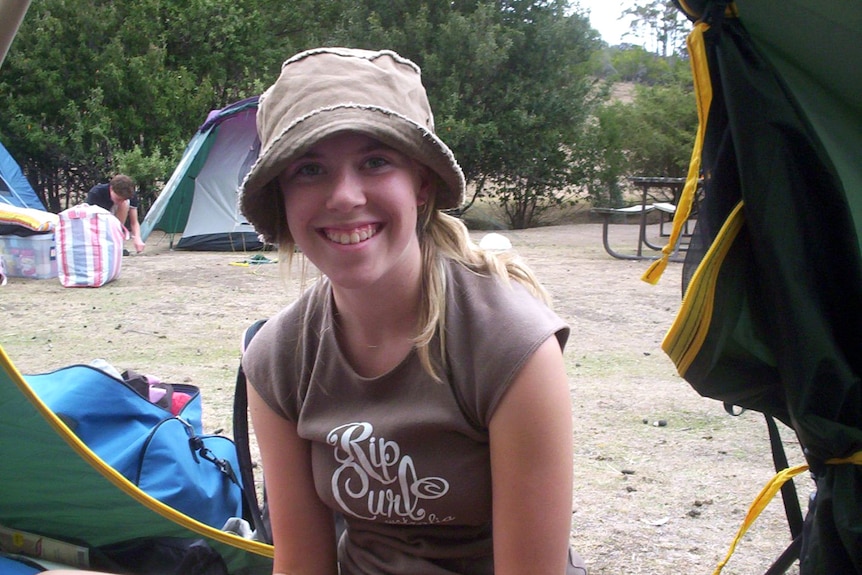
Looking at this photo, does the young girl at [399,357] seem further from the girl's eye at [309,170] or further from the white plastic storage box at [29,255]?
the white plastic storage box at [29,255]

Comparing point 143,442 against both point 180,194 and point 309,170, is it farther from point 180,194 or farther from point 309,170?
point 180,194

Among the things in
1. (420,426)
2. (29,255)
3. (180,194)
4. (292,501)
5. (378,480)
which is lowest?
(29,255)

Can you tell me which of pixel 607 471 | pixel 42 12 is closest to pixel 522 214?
pixel 42 12

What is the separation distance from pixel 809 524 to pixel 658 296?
5.24m

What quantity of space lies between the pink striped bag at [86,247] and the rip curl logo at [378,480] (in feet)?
20.9

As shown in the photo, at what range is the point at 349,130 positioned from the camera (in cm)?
131

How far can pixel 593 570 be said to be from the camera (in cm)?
233

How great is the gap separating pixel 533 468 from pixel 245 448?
0.98 metres

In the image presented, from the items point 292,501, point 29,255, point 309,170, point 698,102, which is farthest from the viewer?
point 29,255

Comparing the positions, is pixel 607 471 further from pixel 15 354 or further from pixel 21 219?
pixel 21 219

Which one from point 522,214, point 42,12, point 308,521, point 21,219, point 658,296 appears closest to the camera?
point 308,521

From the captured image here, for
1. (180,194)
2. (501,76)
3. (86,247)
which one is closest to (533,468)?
(86,247)

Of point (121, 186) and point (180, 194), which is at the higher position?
point (121, 186)

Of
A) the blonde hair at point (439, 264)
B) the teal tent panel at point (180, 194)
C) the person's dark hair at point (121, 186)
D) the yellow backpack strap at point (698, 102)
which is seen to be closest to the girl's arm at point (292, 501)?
the blonde hair at point (439, 264)
